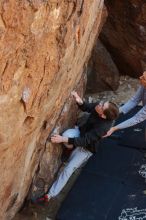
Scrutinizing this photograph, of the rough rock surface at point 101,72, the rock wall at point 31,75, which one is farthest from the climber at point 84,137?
the rough rock surface at point 101,72

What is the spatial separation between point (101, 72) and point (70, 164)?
104 inches

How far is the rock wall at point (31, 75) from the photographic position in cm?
333

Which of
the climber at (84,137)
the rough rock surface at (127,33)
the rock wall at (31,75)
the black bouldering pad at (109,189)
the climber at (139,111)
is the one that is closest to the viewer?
A: the rock wall at (31,75)

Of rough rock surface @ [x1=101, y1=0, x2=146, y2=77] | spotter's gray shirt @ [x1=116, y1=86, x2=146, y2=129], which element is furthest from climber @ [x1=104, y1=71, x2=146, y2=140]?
rough rock surface @ [x1=101, y1=0, x2=146, y2=77]

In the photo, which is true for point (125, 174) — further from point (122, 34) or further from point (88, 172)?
point (122, 34)

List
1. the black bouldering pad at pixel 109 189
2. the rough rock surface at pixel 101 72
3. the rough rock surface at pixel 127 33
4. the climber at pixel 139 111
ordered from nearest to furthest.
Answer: the black bouldering pad at pixel 109 189, the climber at pixel 139 111, the rough rock surface at pixel 127 33, the rough rock surface at pixel 101 72

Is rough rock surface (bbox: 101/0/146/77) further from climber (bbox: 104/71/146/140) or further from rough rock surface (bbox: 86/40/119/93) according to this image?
climber (bbox: 104/71/146/140)

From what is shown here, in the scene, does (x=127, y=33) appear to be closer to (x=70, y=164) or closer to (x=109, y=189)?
(x=70, y=164)

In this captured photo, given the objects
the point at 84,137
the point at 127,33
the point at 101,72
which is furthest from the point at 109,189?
the point at 127,33

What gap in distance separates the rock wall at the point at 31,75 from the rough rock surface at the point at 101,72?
2484 millimetres

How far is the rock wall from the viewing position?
3.33 m

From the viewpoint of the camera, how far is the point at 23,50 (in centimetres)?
346

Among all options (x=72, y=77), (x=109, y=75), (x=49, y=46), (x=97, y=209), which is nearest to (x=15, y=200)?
(x=97, y=209)

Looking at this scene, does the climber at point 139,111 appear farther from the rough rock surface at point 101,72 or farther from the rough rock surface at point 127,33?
the rough rock surface at point 127,33
